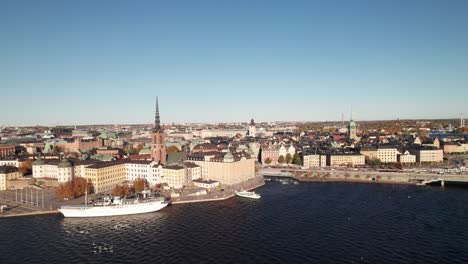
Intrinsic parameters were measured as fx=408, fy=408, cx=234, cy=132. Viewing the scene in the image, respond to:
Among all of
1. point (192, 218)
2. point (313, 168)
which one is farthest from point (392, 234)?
point (313, 168)

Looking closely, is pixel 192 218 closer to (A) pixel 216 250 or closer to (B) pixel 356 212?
(A) pixel 216 250

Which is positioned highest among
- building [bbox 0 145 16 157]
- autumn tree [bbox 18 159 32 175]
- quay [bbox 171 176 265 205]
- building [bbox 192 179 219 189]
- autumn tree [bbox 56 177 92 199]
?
building [bbox 0 145 16 157]

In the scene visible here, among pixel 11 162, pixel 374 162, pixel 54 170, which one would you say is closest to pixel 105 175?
pixel 54 170

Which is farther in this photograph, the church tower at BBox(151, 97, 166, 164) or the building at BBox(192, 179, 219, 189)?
the church tower at BBox(151, 97, 166, 164)

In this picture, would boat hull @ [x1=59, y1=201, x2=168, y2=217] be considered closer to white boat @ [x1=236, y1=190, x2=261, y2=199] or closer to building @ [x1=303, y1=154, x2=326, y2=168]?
white boat @ [x1=236, y1=190, x2=261, y2=199]

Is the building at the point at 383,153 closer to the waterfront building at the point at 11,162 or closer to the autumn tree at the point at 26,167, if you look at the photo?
the autumn tree at the point at 26,167

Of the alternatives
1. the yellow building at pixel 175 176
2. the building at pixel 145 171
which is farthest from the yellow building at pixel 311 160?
the building at pixel 145 171

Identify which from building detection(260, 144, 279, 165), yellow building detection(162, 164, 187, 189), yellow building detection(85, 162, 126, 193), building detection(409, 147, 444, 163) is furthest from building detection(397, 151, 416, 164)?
yellow building detection(85, 162, 126, 193)
